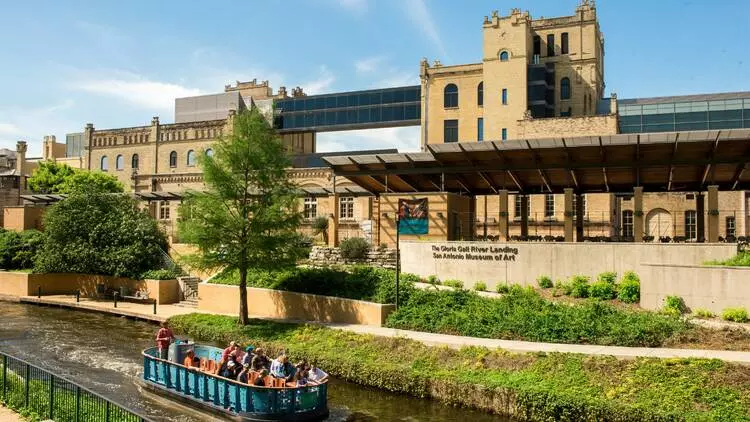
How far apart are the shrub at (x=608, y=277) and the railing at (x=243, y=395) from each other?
48.4 ft

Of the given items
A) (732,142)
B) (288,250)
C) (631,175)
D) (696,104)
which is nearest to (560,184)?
(631,175)

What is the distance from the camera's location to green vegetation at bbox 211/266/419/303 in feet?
93.2

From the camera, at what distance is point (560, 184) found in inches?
1506

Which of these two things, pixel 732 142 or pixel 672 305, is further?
pixel 732 142

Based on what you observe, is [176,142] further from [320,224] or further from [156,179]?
[320,224]

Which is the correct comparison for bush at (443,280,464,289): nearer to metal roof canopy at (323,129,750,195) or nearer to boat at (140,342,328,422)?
metal roof canopy at (323,129,750,195)

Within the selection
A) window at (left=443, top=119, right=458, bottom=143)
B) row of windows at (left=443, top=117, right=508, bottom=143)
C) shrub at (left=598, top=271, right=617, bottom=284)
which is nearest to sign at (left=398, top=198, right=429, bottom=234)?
shrub at (left=598, top=271, right=617, bottom=284)

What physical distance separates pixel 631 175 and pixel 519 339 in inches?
661

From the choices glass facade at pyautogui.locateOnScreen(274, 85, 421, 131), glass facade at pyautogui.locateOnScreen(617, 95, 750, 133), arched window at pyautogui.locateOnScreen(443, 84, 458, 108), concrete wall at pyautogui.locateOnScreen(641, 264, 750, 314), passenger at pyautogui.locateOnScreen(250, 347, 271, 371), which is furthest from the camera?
glass facade at pyautogui.locateOnScreen(274, 85, 421, 131)

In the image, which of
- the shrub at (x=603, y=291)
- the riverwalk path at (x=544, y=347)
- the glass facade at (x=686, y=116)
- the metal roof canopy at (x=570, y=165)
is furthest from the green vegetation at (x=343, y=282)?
the glass facade at (x=686, y=116)

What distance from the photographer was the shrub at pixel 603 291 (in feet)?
85.7

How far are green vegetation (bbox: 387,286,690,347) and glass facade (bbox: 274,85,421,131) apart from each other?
37.4m

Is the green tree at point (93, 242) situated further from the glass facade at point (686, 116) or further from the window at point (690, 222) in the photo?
the glass facade at point (686, 116)

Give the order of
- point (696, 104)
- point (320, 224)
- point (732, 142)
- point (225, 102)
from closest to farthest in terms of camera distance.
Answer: point (732, 142)
point (320, 224)
point (696, 104)
point (225, 102)
